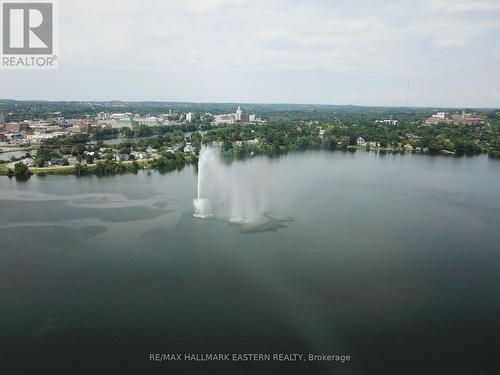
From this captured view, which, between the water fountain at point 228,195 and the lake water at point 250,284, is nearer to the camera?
the lake water at point 250,284

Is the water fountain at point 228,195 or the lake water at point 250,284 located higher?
the water fountain at point 228,195

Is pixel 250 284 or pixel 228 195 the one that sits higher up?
pixel 228 195

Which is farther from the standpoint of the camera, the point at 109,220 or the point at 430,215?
the point at 430,215

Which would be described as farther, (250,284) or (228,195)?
(228,195)

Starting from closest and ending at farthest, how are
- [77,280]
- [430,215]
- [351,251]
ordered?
[77,280], [351,251], [430,215]

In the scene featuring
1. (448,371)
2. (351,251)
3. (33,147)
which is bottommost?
(448,371)

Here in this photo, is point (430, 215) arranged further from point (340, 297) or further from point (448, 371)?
point (448, 371)

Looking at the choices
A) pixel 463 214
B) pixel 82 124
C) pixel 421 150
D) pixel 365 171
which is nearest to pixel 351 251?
pixel 463 214

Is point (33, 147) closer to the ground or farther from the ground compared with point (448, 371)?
farther from the ground
